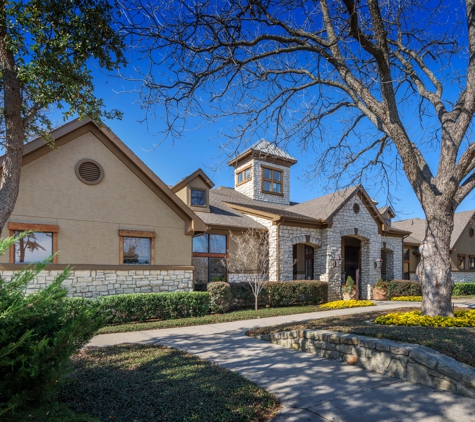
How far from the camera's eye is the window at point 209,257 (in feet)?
52.6

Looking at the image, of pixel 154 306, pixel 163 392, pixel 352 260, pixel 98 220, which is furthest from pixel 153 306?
pixel 352 260

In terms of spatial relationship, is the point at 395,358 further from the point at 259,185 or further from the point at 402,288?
the point at 259,185

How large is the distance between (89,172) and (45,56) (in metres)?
5.36

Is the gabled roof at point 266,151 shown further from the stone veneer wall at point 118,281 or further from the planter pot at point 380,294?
the planter pot at point 380,294

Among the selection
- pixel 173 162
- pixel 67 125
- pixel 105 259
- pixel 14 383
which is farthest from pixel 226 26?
pixel 105 259

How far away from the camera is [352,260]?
23016 mm

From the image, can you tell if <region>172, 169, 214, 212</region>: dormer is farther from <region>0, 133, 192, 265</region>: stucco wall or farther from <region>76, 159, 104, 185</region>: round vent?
<region>76, 159, 104, 185</region>: round vent

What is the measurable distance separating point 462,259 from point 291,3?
92.1 feet

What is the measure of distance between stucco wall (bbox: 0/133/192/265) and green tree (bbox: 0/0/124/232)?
3.45 m

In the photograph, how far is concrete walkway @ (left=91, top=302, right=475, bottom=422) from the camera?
13.2 feet

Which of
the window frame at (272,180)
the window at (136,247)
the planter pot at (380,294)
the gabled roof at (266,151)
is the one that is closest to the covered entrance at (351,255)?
the planter pot at (380,294)

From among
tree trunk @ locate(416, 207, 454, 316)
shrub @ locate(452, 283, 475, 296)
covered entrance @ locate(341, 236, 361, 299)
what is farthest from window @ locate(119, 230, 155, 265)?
shrub @ locate(452, 283, 475, 296)

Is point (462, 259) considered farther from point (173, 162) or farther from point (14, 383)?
point (14, 383)

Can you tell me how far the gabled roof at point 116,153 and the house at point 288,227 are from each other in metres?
2.60
